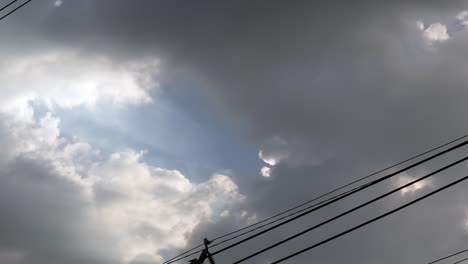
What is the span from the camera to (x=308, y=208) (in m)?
13.7

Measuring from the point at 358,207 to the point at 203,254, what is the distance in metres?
8.67

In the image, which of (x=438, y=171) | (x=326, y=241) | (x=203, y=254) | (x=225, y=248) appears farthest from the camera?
(x=203, y=254)

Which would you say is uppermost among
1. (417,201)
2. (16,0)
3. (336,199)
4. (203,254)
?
(16,0)

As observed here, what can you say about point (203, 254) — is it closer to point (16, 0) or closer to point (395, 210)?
point (395, 210)

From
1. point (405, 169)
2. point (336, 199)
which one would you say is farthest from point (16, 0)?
point (405, 169)

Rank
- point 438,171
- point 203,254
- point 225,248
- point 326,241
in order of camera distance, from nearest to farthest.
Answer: point 438,171 → point 326,241 → point 225,248 → point 203,254

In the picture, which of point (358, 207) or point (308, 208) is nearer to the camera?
point (358, 207)

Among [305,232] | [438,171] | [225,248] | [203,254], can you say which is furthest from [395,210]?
[203,254]

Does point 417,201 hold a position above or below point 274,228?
below

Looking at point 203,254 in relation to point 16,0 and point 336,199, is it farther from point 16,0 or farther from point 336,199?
point 16,0

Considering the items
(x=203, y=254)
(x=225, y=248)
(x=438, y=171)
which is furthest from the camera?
(x=203, y=254)

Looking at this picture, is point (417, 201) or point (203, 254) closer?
point (417, 201)

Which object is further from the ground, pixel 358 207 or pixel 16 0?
pixel 16 0

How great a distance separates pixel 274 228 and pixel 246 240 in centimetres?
87
